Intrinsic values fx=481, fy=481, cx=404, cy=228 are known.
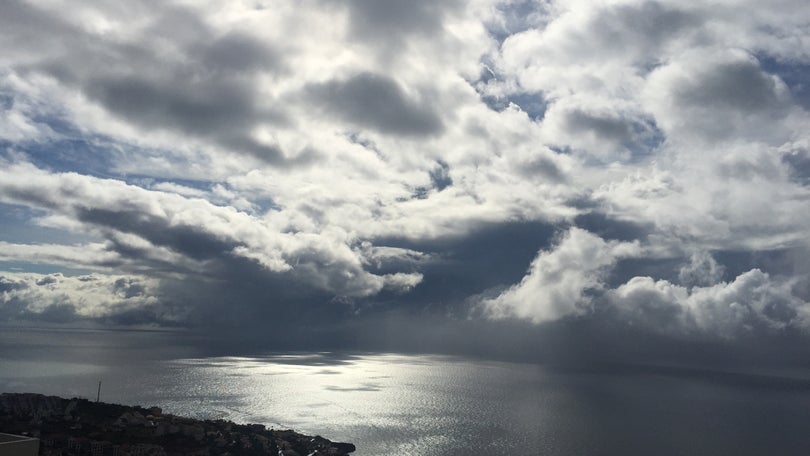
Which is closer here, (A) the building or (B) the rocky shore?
(A) the building

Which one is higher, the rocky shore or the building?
the building

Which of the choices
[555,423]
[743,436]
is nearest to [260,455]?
[555,423]

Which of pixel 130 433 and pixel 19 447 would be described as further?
pixel 130 433

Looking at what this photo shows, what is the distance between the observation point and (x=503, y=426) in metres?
165

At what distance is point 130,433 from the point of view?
4473 inches

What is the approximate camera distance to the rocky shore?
101 metres

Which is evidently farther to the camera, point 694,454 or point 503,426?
point 503,426

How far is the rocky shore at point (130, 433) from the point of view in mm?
100562

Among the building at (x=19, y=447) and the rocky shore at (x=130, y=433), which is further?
the rocky shore at (x=130, y=433)

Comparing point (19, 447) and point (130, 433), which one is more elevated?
point (19, 447)

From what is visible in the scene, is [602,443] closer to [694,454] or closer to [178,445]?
[694,454]

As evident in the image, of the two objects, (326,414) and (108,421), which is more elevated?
(108,421)

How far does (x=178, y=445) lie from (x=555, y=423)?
125 meters

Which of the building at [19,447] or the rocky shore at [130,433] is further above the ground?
the building at [19,447]
